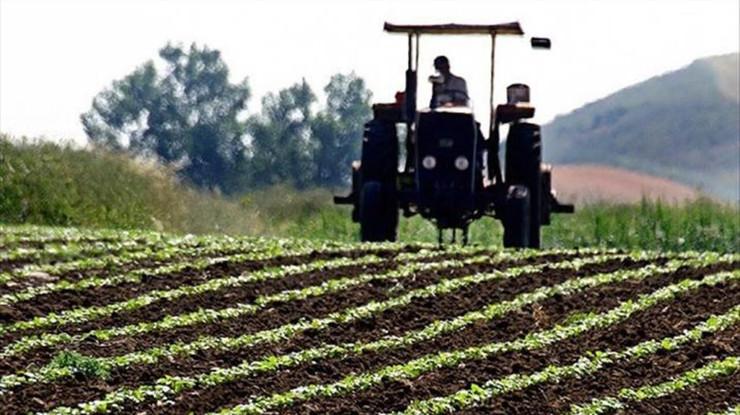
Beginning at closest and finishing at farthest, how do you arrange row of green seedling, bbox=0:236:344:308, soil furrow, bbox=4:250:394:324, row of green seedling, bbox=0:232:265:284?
soil furrow, bbox=4:250:394:324
row of green seedling, bbox=0:236:344:308
row of green seedling, bbox=0:232:265:284

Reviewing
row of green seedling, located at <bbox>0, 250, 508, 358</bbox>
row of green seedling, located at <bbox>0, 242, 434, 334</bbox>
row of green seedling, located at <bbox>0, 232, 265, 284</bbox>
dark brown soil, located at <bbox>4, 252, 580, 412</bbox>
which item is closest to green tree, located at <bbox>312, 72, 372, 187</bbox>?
row of green seedling, located at <bbox>0, 232, 265, 284</bbox>

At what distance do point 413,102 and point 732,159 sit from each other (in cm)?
1525

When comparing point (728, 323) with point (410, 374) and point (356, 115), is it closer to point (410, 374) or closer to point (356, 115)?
point (410, 374)

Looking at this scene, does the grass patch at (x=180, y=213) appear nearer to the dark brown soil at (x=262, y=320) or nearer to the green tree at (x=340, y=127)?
the dark brown soil at (x=262, y=320)

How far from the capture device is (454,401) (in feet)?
31.9

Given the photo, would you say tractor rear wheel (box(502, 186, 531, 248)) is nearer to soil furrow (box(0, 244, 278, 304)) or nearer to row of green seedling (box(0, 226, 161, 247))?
soil furrow (box(0, 244, 278, 304))

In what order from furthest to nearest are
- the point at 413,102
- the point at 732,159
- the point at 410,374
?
the point at 732,159, the point at 413,102, the point at 410,374

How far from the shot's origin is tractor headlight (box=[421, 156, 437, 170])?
17703 millimetres

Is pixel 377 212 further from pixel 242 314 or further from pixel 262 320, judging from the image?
pixel 262 320

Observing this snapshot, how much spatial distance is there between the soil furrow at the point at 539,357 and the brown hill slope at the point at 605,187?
1134 cm

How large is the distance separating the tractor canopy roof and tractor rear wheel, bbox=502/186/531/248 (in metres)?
1.54

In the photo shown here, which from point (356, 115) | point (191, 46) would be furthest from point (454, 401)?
point (191, 46)

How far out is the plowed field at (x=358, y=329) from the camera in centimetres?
988

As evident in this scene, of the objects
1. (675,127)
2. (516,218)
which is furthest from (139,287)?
(675,127)
